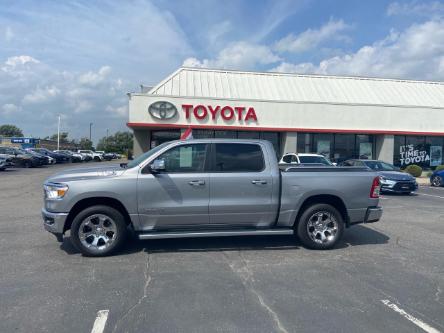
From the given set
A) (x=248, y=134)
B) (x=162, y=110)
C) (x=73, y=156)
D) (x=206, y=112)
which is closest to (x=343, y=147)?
(x=248, y=134)

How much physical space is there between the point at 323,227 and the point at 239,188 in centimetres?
168

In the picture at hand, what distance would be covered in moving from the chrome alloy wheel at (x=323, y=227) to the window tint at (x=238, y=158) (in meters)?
1.32

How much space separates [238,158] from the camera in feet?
20.9

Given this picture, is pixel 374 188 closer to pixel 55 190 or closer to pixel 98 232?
pixel 98 232

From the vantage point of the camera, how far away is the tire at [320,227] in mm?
6469

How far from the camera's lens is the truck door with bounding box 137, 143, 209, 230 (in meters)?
5.97

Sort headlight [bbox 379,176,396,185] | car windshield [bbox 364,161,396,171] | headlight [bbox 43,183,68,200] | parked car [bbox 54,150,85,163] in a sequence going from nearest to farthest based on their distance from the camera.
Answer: headlight [bbox 43,183,68,200] < headlight [bbox 379,176,396,185] < car windshield [bbox 364,161,396,171] < parked car [bbox 54,150,85,163]

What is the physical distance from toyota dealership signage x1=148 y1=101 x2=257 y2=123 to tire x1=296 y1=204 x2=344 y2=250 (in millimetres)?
19236

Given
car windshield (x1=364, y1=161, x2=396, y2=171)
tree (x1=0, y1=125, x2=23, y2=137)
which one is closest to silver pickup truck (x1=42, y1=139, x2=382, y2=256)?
car windshield (x1=364, y1=161, x2=396, y2=171)

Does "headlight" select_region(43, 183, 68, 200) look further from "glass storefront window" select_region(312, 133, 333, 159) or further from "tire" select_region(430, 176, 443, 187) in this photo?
"glass storefront window" select_region(312, 133, 333, 159)

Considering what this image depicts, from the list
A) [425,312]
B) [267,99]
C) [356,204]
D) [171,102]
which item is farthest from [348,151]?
[425,312]

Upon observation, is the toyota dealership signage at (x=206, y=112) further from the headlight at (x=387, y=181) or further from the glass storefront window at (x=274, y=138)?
the headlight at (x=387, y=181)

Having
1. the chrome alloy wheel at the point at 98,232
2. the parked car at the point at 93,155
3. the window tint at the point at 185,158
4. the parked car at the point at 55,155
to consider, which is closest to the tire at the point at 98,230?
the chrome alloy wheel at the point at 98,232

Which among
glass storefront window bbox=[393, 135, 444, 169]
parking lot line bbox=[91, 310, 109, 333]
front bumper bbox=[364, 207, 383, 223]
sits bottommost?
parking lot line bbox=[91, 310, 109, 333]
